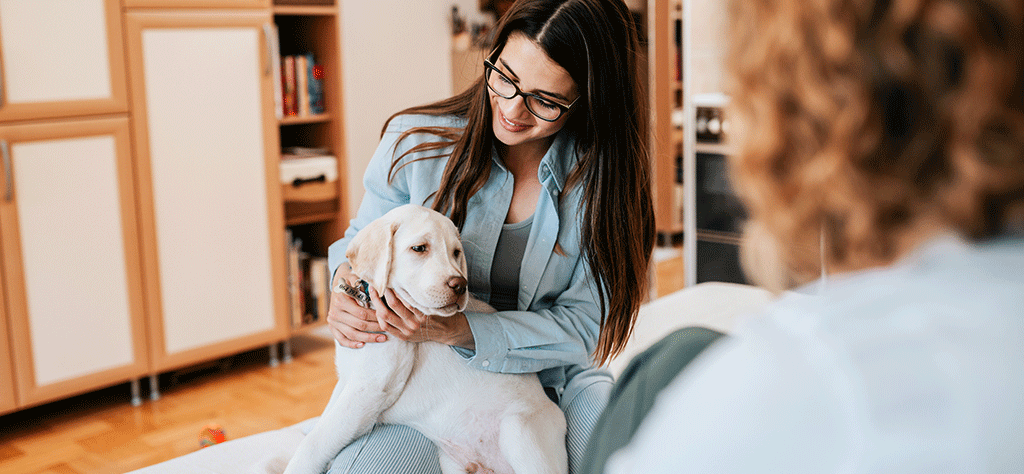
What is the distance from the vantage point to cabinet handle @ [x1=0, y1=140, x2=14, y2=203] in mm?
2506

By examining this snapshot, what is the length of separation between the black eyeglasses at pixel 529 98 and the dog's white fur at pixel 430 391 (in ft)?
0.89

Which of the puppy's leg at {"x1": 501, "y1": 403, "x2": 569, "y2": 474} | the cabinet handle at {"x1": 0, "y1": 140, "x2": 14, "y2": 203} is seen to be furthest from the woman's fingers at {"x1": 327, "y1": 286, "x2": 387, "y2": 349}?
the cabinet handle at {"x1": 0, "y1": 140, "x2": 14, "y2": 203}

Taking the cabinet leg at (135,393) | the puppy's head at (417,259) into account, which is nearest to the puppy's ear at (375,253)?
the puppy's head at (417,259)

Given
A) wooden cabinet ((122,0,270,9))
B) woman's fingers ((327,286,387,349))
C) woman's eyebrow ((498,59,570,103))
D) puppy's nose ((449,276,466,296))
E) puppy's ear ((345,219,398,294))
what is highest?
wooden cabinet ((122,0,270,9))

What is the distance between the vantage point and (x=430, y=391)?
1.37 metres

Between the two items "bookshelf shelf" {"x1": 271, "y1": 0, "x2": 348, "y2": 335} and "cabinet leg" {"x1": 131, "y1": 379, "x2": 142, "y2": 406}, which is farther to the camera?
"bookshelf shelf" {"x1": 271, "y1": 0, "x2": 348, "y2": 335}

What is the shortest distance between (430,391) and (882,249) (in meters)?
0.95

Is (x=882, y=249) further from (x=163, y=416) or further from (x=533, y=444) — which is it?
(x=163, y=416)

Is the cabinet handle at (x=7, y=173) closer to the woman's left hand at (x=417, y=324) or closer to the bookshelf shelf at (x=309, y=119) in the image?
the bookshelf shelf at (x=309, y=119)

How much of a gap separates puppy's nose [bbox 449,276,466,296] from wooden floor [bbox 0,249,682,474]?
1677 mm

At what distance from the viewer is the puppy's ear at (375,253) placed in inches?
51.8

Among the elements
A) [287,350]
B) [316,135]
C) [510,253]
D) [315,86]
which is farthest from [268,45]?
[510,253]

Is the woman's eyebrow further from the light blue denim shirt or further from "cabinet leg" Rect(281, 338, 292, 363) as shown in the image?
"cabinet leg" Rect(281, 338, 292, 363)

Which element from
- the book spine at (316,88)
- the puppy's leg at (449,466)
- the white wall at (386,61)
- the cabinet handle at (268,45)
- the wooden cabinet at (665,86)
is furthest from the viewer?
the wooden cabinet at (665,86)
